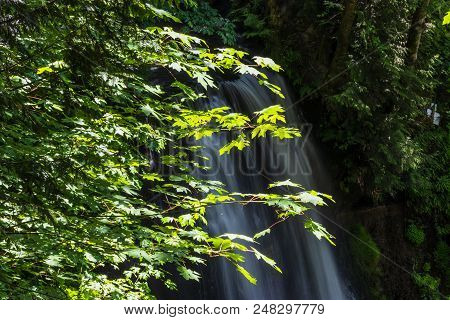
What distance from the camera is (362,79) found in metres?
9.55

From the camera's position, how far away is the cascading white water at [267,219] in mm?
7617

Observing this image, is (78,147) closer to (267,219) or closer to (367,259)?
(267,219)

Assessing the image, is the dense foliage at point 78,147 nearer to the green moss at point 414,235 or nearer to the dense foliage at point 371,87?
the dense foliage at point 371,87

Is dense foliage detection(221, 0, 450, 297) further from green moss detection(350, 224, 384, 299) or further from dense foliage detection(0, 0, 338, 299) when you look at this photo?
dense foliage detection(0, 0, 338, 299)

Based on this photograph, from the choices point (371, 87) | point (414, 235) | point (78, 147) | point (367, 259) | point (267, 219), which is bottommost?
point (367, 259)

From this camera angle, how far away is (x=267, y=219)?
8547 mm

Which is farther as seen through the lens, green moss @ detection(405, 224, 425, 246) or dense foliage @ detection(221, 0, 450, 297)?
green moss @ detection(405, 224, 425, 246)

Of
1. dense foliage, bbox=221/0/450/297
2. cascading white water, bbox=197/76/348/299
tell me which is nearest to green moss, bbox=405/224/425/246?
dense foliage, bbox=221/0/450/297

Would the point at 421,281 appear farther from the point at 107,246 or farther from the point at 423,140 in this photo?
the point at 107,246

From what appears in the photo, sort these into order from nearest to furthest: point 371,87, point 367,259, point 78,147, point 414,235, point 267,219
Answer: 1. point 78,147
2. point 267,219
3. point 371,87
4. point 367,259
5. point 414,235

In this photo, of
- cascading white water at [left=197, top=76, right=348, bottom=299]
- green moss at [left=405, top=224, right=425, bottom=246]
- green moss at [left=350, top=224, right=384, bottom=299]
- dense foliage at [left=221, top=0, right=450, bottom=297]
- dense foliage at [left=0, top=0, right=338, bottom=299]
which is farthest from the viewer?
green moss at [left=405, top=224, right=425, bottom=246]

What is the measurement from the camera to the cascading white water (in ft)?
25.0

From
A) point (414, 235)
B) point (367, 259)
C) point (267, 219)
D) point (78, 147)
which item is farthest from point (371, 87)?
point (78, 147)

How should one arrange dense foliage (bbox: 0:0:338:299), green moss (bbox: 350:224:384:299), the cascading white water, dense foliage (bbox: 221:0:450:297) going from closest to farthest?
dense foliage (bbox: 0:0:338:299), the cascading white water, dense foliage (bbox: 221:0:450:297), green moss (bbox: 350:224:384:299)
